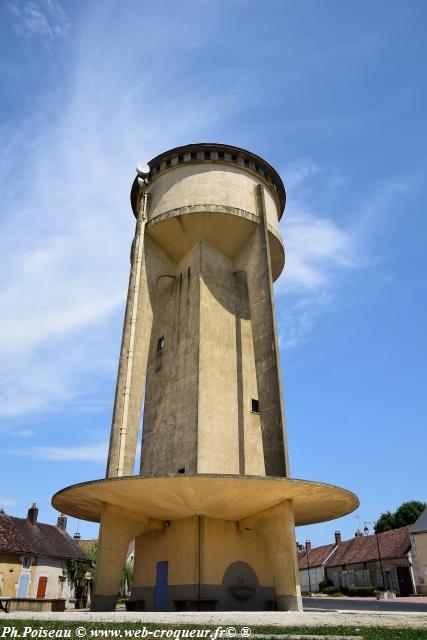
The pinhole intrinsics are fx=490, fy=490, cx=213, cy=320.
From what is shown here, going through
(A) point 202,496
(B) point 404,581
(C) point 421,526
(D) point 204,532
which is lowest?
(B) point 404,581

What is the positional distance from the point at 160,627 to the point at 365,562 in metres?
44.5

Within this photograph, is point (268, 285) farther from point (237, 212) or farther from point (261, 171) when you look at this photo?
point (261, 171)

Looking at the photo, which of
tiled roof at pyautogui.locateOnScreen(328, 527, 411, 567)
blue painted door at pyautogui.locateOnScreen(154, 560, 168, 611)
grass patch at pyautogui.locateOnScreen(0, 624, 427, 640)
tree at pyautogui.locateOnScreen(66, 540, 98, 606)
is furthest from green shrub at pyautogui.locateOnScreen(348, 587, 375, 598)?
grass patch at pyautogui.locateOnScreen(0, 624, 427, 640)

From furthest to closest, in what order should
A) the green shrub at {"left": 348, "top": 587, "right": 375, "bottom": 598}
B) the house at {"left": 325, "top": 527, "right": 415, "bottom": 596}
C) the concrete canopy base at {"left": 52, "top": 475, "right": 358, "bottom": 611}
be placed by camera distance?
1. the house at {"left": 325, "top": 527, "right": 415, "bottom": 596}
2. the green shrub at {"left": 348, "top": 587, "right": 375, "bottom": 598}
3. the concrete canopy base at {"left": 52, "top": 475, "right": 358, "bottom": 611}

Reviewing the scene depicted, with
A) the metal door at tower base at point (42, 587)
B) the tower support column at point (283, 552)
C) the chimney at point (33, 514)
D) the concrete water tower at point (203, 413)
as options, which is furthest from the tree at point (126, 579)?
the tower support column at point (283, 552)

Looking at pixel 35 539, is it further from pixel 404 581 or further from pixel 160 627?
pixel 404 581

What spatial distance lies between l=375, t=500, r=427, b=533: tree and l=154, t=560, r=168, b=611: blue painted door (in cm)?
4846

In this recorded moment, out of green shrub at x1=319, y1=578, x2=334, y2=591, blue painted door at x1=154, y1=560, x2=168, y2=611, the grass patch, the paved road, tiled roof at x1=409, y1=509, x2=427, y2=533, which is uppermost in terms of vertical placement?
tiled roof at x1=409, y1=509, x2=427, y2=533

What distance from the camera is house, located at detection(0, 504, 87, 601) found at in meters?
28.9

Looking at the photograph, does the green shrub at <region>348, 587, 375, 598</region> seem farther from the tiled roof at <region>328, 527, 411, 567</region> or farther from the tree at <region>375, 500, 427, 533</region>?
the tree at <region>375, 500, 427, 533</region>

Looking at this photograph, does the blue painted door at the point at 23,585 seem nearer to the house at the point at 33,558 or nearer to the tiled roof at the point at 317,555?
Result: the house at the point at 33,558

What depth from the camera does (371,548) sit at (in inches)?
1882

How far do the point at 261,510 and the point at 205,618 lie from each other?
582 cm

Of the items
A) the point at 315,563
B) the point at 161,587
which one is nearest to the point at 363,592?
the point at 315,563
